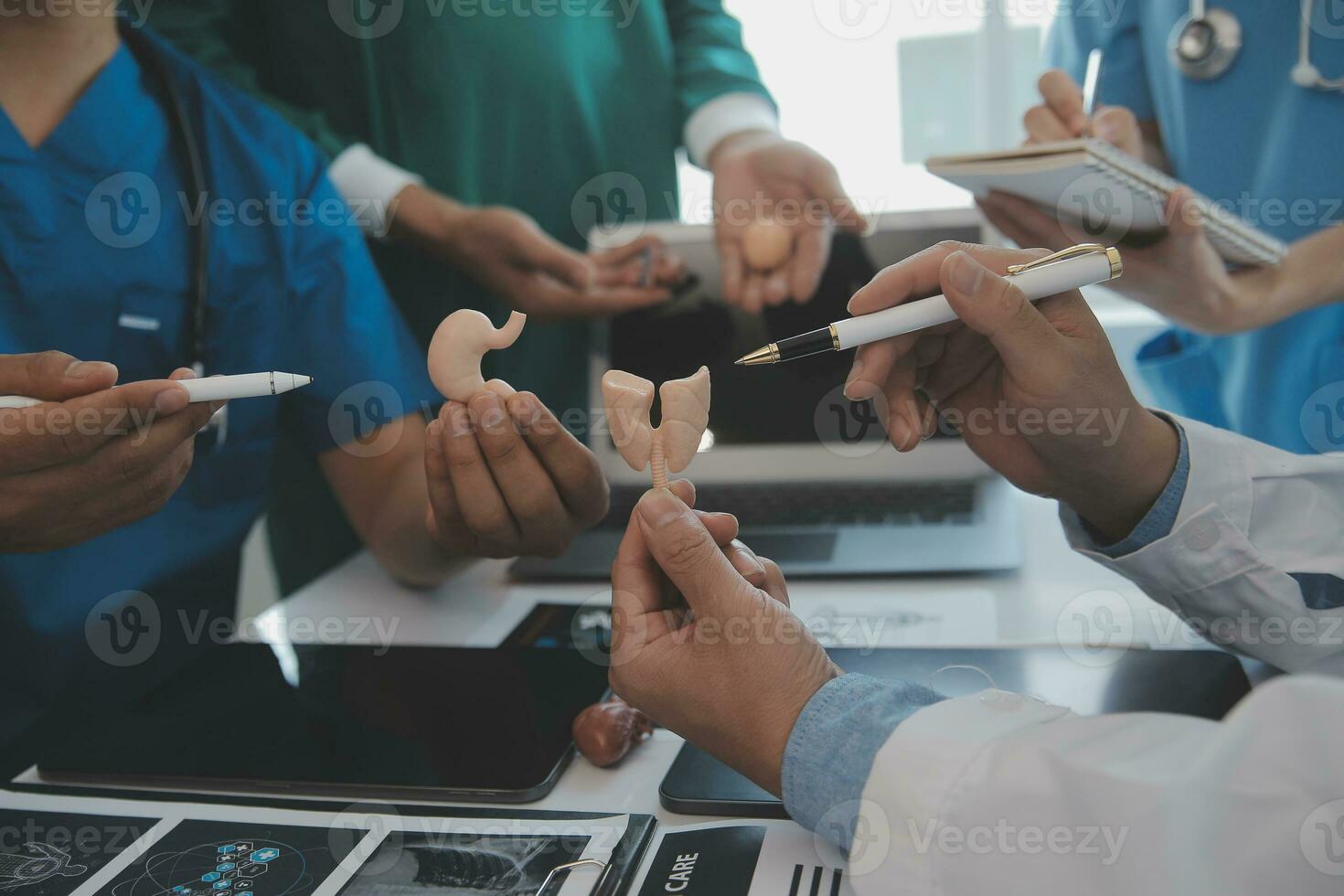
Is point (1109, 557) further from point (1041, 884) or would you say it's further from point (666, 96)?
point (666, 96)

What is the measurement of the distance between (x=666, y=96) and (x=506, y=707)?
3.18 ft

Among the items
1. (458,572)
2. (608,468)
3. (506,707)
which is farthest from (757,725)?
(608,468)

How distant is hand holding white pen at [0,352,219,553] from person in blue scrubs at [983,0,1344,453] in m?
0.72

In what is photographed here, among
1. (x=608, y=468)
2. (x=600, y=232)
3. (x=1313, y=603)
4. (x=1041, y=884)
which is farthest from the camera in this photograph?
(x=600, y=232)

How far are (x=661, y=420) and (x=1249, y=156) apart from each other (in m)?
0.82

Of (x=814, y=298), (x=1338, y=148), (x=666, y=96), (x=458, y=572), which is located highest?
(x=666, y=96)

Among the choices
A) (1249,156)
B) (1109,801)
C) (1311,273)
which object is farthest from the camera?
(1249,156)

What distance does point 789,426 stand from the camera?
1.10 m

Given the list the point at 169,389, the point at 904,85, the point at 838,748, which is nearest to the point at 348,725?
the point at 169,389

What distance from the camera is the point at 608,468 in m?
1.10

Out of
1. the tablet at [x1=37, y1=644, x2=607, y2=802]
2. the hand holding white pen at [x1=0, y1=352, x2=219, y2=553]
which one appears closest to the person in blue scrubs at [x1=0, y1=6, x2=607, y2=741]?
the hand holding white pen at [x1=0, y1=352, x2=219, y2=553]

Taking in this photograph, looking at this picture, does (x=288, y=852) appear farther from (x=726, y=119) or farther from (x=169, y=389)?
(x=726, y=119)

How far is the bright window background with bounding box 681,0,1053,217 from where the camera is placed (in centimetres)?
164

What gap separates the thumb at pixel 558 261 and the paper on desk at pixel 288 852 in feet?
2.29
